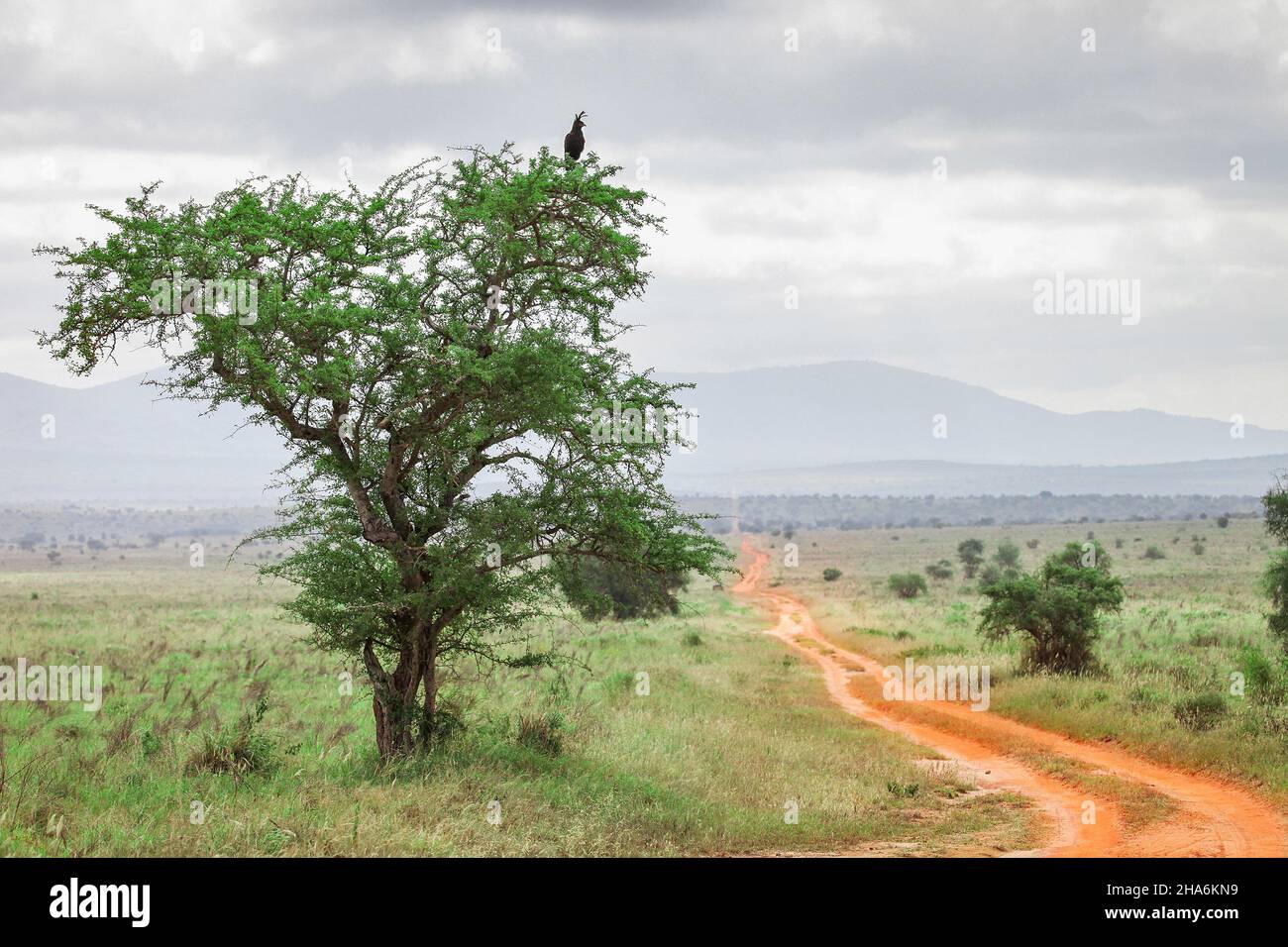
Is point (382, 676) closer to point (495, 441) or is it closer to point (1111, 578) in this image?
point (495, 441)

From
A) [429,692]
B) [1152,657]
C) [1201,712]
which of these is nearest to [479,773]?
[429,692]

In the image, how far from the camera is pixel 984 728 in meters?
22.0

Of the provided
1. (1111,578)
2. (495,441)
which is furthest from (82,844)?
(1111,578)

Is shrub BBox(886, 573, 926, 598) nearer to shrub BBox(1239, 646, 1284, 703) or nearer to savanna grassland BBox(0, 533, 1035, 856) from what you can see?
savanna grassland BBox(0, 533, 1035, 856)

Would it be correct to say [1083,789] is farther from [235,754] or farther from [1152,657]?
[1152,657]

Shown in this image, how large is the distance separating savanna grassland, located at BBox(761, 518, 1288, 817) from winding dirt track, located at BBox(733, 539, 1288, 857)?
1.51 ft

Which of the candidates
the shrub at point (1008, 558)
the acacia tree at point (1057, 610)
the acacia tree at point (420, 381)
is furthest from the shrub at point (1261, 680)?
the shrub at point (1008, 558)

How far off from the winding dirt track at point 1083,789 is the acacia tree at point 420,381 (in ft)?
19.3

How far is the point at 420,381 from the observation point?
544 inches

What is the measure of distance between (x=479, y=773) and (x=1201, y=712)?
42.0 ft

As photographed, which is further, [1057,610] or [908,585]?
[908,585]

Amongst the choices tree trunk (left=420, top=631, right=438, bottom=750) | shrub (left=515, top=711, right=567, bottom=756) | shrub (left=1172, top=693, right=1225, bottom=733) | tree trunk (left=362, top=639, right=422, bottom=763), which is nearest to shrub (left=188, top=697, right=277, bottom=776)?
tree trunk (left=362, top=639, right=422, bottom=763)

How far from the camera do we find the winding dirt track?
40.7 feet
